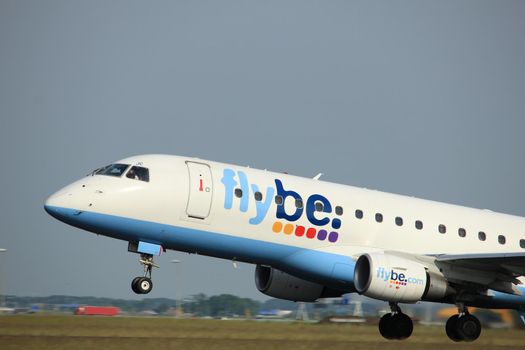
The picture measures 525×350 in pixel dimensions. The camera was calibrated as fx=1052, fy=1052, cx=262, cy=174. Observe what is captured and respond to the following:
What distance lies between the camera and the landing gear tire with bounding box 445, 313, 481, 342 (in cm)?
3391

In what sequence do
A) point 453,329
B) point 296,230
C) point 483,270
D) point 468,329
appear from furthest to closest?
point 453,329
point 468,329
point 483,270
point 296,230

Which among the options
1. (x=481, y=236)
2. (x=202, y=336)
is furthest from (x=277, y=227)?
(x=481, y=236)

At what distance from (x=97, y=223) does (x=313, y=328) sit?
14424mm

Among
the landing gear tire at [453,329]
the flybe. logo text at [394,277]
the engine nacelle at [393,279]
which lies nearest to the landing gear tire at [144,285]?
the engine nacelle at [393,279]

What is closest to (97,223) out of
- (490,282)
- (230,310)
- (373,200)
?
(373,200)

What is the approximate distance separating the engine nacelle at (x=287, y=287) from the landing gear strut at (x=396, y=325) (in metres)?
2.05

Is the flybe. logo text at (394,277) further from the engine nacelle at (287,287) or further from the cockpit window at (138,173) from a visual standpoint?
the cockpit window at (138,173)

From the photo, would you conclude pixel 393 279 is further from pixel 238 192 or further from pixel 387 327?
pixel 238 192

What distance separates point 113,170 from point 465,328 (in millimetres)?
12341

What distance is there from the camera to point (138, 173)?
105ft

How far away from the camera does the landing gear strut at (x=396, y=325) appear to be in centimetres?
3544

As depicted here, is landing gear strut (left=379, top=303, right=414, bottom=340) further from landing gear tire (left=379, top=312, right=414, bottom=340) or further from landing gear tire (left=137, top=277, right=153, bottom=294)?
landing gear tire (left=137, top=277, right=153, bottom=294)

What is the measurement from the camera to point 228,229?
106ft

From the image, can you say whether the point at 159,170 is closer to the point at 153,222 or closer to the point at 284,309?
the point at 153,222
